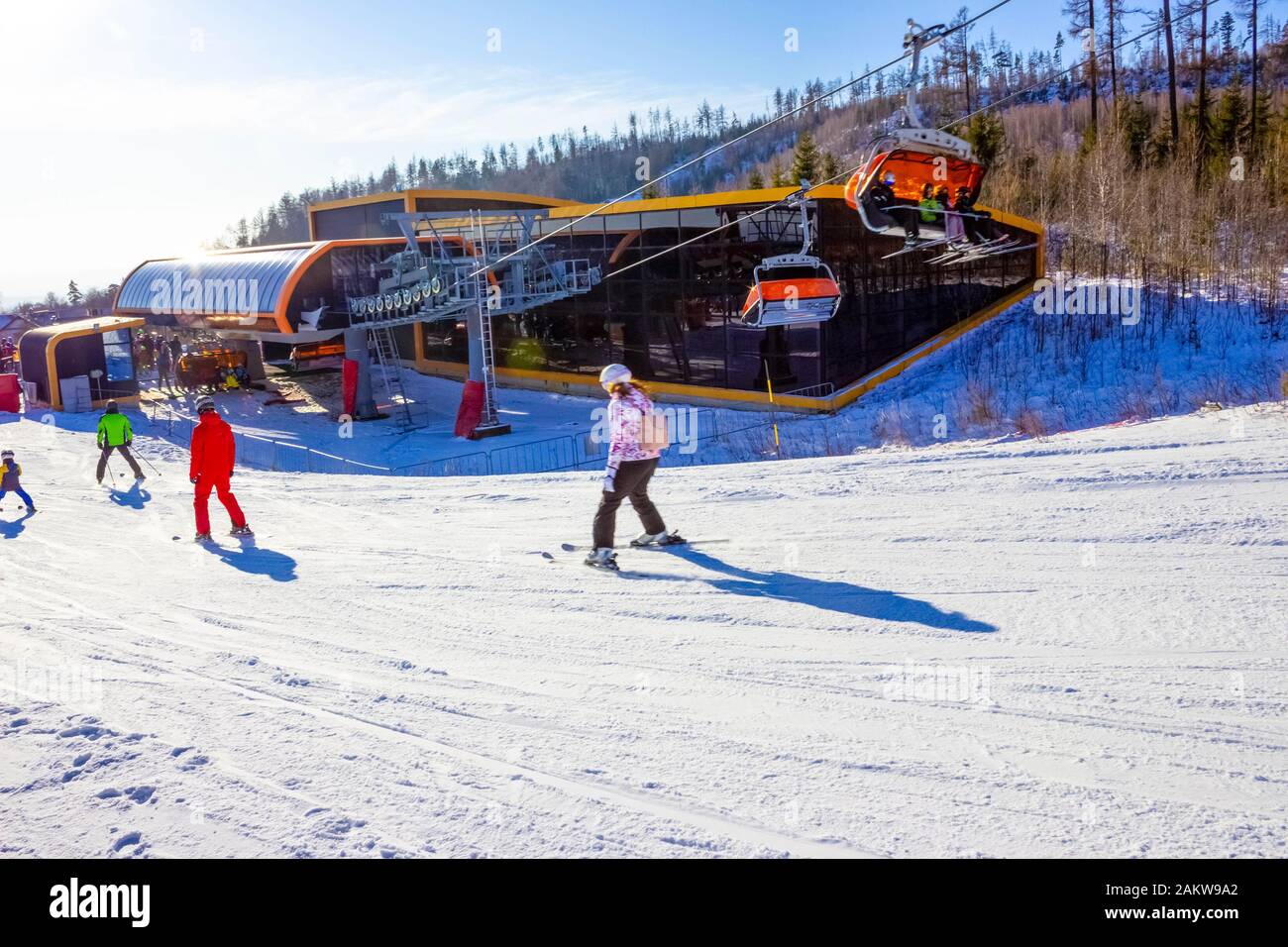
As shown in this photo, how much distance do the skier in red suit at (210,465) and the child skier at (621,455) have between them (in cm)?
457

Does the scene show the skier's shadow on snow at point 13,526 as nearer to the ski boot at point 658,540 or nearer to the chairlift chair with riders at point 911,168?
the ski boot at point 658,540

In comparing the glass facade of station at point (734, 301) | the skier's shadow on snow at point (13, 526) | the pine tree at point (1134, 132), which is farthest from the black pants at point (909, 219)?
the pine tree at point (1134, 132)

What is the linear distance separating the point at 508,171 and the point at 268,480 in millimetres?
151803

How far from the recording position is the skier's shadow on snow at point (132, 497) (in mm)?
13248

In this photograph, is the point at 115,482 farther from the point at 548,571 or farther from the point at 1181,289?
the point at 1181,289

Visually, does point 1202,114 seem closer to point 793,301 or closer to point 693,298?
point 693,298

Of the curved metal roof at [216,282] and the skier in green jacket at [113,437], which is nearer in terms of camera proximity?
the skier in green jacket at [113,437]

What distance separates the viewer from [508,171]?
156875 mm

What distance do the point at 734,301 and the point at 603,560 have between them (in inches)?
699

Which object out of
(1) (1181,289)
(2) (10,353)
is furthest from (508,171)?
(1) (1181,289)

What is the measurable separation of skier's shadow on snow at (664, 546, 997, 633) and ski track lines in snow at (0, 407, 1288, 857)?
0.03 m

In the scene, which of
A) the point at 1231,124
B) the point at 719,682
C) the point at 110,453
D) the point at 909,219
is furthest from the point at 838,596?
the point at 1231,124

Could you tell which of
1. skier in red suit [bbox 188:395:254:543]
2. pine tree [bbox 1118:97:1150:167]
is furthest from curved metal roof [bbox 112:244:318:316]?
pine tree [bbox 1118:97:1150:167]

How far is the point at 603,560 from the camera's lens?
7.48 metres
